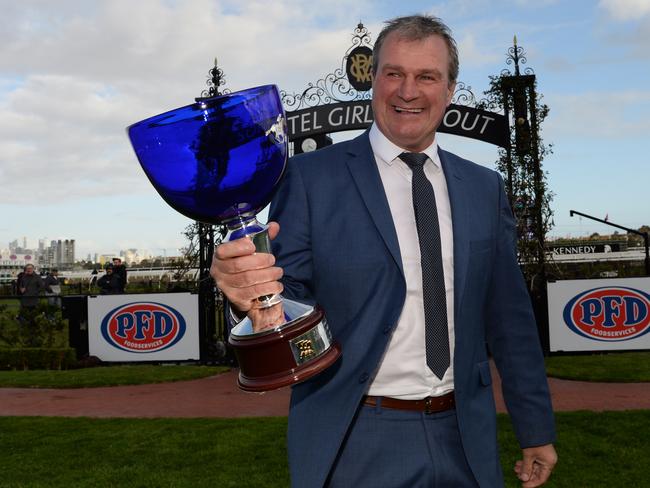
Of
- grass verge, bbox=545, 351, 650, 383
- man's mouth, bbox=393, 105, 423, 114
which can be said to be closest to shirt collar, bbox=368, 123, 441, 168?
man's mouth, bbox=393, 105, 423, 114

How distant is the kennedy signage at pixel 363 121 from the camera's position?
10695 mm

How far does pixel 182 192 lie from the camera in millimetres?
1538

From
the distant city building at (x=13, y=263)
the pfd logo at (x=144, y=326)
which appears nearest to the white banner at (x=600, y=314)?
the pfd logo at (x=144, y=326)

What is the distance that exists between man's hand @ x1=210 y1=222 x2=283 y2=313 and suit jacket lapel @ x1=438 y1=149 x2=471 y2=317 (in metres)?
0.81

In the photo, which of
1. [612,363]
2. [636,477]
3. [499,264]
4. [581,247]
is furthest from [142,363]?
[581,247]

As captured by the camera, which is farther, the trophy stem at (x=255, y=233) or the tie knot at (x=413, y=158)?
the tie knot at (x=413, y=158)

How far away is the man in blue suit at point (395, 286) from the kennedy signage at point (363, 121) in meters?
8.48

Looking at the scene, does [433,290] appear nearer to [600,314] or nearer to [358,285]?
[358,285]

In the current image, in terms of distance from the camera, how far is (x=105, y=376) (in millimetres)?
11211

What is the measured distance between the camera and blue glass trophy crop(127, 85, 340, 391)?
1473 mm

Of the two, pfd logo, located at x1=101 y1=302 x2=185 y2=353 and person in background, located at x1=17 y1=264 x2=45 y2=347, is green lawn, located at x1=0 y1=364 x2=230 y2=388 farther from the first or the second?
person in background, located at x1=17 y1=264 x2=45 y2=347

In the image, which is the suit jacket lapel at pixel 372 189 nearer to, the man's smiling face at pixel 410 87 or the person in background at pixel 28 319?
the man's smiling face at pixel 410 87

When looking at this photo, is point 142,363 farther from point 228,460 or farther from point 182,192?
point 182,192

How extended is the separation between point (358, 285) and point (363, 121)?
29.1ft
